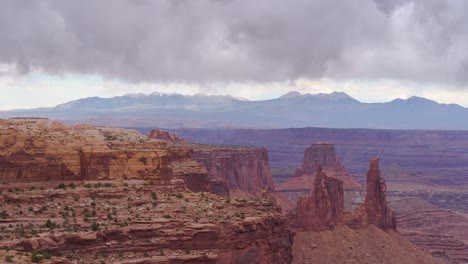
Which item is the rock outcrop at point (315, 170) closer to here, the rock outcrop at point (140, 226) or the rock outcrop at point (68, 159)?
the rock outcrop at point (68, 159)

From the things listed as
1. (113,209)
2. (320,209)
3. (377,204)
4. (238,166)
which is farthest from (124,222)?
(238,166)

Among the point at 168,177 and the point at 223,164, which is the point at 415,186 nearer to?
the point at 223,164

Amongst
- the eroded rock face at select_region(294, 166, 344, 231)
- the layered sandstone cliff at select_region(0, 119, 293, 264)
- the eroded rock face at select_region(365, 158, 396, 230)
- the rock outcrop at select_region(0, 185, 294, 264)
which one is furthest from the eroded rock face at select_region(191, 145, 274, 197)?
the rock outcrop at select_region(0, 185, 294, 264)

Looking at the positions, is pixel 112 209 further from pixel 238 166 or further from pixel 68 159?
pixel 238 166

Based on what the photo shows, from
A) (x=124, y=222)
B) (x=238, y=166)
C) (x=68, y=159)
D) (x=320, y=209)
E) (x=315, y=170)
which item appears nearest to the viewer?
(x=124, y=222)

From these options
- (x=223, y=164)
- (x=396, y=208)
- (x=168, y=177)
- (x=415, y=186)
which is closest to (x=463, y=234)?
(x=396, y=208)

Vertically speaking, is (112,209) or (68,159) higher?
(68,159)
